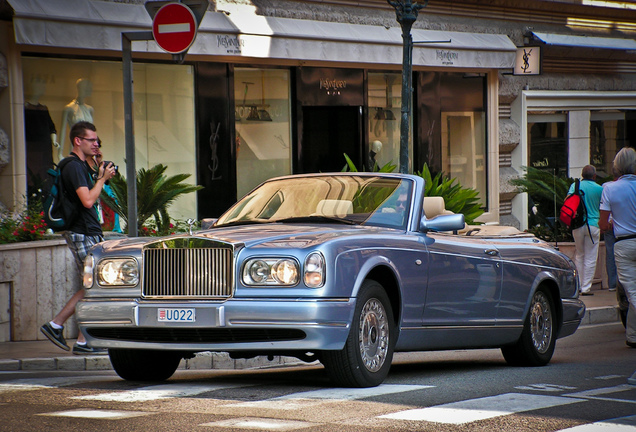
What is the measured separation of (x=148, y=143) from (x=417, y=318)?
32.5 ft

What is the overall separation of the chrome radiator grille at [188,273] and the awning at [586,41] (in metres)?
17.8

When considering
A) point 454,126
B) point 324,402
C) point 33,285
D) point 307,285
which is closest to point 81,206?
point 33,285

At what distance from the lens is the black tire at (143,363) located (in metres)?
8.02

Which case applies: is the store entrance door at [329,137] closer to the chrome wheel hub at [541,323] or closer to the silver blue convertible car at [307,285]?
the chrome wheel hub at [541,323]

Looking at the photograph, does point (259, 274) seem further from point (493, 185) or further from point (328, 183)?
point (493, 185)

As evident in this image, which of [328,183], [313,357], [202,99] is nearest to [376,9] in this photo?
[202,99]

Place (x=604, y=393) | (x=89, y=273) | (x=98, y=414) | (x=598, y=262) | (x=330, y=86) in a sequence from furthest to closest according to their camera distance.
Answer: (x=330, y=86), (x=598, y=262), (x=89, y=273), (x=604, y=393), (x=98, y=414)

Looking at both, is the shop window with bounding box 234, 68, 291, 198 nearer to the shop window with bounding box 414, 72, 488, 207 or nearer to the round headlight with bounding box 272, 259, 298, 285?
the shop window with bounding box 414, 72, 488, 207

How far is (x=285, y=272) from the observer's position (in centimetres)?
714

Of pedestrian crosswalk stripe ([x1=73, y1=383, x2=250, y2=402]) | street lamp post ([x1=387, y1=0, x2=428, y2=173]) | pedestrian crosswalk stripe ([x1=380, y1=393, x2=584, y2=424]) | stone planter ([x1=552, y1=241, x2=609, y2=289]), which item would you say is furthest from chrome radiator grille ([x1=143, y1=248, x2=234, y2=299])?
stone planter ([x1=552, y1=241, x2=609, y2=289])

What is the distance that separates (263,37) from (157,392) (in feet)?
36.7

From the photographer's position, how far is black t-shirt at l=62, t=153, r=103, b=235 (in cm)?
1030

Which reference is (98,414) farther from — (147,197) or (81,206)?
(147,197)

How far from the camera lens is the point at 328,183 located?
8.91 m
